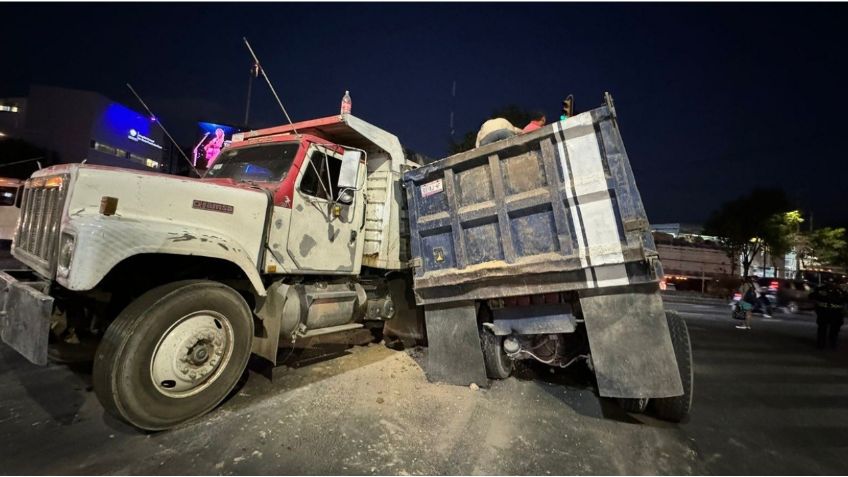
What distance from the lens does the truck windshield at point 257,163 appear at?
4.04 m

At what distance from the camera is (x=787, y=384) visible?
4594mm

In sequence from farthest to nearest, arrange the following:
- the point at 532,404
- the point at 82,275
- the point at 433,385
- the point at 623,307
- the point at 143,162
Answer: the point at 143,162 → the point at 433,385 → the point at 532,404 → the point at 623,307 → the point at 82,275

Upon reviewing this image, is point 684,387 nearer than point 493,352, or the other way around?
point 684,387

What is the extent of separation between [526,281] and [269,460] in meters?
2.33

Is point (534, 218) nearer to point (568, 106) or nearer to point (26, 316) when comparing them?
point (568, 106)

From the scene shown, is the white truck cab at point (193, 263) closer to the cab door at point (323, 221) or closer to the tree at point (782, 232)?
the cab door at point (323, 221)

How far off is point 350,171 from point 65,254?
88.8 inches

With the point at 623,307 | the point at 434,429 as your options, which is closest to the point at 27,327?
the point at 434,429

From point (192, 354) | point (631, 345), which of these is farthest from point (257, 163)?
point (631, 345)

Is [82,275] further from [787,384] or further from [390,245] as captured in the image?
[787,384]

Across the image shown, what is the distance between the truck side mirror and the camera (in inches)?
148

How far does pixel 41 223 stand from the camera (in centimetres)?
309

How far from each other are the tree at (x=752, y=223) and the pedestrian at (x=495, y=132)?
25730mm

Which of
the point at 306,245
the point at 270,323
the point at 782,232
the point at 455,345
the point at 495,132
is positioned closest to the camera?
the point at 270,323
